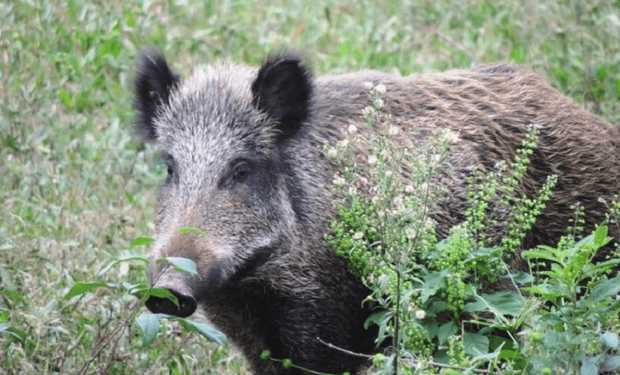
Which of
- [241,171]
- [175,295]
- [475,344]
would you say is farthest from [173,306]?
[475,344]

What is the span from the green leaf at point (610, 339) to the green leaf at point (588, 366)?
8 centimetres

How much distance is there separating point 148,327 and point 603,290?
1693 millimetres

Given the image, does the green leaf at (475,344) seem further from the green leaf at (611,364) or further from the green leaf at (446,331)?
the green leaf at (611,364)

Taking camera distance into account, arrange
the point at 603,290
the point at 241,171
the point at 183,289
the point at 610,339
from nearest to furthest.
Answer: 1. the point at 610,339
2. the point at 603,290
3. the point at 183,289
4. the point at 241,171

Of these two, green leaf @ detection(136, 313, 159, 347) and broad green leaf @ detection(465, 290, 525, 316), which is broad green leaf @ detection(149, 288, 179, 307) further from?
broad green leaf @ detection(465, 290, 525, 316)

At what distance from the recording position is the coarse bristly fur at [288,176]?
4.95 metres

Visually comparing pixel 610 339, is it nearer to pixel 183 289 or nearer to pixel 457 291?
pixel 457 291

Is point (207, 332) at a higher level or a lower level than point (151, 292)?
lower

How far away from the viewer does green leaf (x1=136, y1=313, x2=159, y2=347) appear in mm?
3988

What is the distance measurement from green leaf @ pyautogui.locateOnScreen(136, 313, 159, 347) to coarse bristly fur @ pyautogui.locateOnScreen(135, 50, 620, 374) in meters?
0.55

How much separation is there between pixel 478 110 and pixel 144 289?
7.17 feet

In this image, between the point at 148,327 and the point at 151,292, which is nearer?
the point at 148,327

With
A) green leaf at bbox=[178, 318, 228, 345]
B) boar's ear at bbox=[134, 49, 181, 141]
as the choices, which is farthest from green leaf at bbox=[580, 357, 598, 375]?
boar's ear at bbox=[134, 49, 181, 141]

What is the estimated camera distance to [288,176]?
512cm
